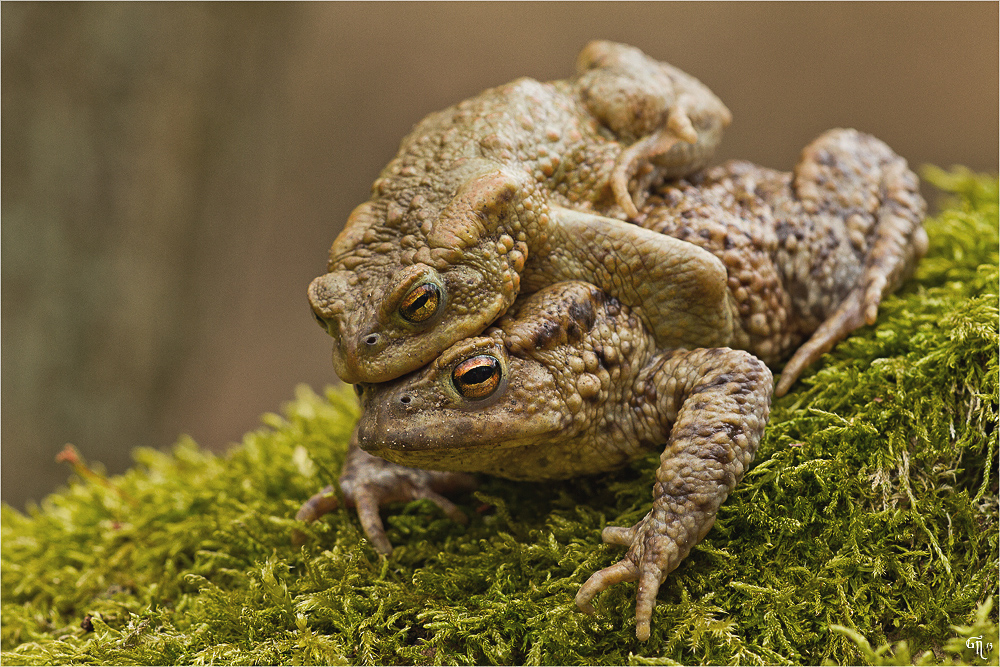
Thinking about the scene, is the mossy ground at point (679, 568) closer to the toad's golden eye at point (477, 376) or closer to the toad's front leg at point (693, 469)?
the toad's front leg at point (693, 469)

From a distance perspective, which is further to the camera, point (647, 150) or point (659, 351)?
point (647, 150)

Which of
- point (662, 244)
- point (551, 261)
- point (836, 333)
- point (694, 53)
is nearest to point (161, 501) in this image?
point (551, 261)

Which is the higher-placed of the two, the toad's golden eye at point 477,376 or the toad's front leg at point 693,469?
the toad's golden eye at point 477,376

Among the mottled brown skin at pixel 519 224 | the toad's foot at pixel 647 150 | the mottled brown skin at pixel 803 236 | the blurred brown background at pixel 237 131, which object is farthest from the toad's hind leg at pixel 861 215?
the blurred brown background at pixel 237 131
